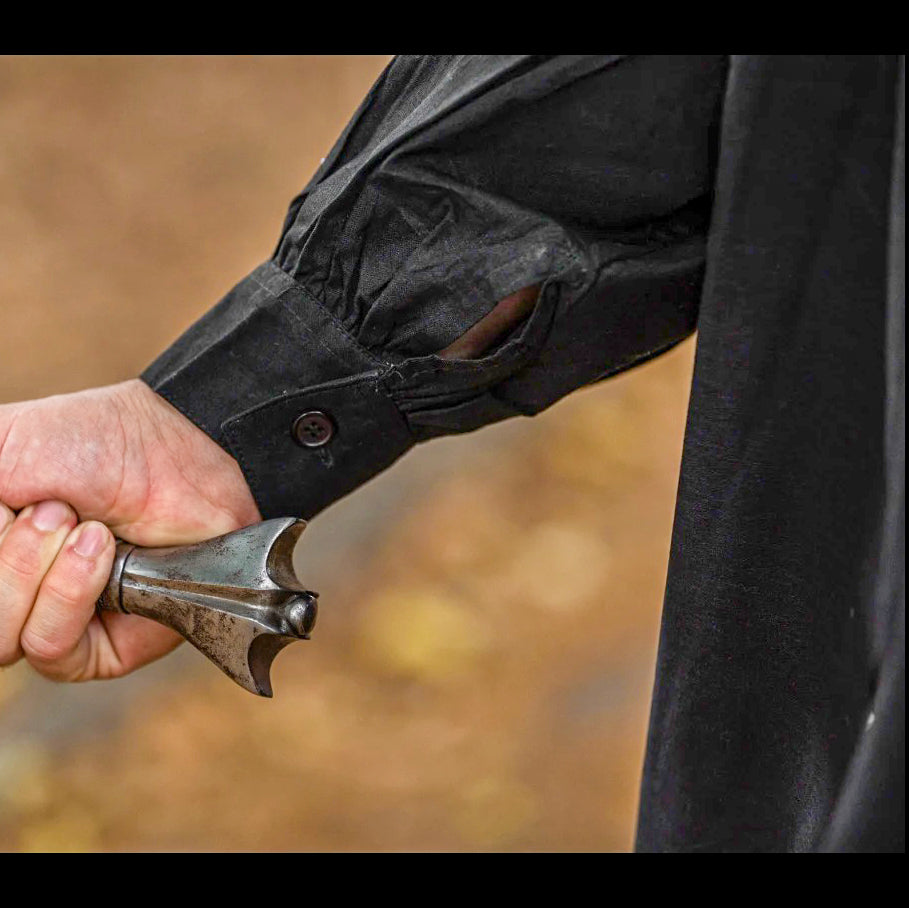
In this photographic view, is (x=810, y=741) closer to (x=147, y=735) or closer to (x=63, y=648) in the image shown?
(x=63, y=648)

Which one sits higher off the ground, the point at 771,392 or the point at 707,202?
the point at 707,202

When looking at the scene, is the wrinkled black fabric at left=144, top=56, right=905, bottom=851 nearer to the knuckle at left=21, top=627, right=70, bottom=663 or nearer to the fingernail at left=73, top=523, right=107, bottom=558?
the fingernail at left=73, top=523, right=107, bottom=558

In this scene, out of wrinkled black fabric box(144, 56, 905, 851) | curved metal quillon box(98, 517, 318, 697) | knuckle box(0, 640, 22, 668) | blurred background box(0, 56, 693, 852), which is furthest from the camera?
blurred background box(0, 56, 693, 852)

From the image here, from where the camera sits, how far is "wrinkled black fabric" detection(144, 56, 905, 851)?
2.31 feet

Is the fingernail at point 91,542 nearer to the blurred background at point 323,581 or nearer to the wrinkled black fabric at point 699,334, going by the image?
the wrinkled black fabric at point 699,334

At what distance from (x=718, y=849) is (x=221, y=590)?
15.3 inches

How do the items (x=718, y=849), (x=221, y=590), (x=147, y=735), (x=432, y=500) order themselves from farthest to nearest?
(x=432, y=500), (x=147, y=735), (x=221, y=590), (x=718, y=849)

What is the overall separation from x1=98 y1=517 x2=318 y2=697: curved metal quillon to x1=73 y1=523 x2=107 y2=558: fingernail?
32 millimetres

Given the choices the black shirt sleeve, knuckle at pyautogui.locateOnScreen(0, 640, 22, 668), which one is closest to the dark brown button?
the black shirt sleeve

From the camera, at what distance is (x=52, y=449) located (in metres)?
1.02

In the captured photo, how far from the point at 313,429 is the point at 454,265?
0.19 meters

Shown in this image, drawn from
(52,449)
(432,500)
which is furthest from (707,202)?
(432,500)

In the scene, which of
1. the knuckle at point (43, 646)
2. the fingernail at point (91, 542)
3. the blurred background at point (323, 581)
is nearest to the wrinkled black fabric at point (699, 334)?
the fingernail at point (91, 542)

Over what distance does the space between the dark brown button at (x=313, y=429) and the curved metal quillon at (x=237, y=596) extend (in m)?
0.06
